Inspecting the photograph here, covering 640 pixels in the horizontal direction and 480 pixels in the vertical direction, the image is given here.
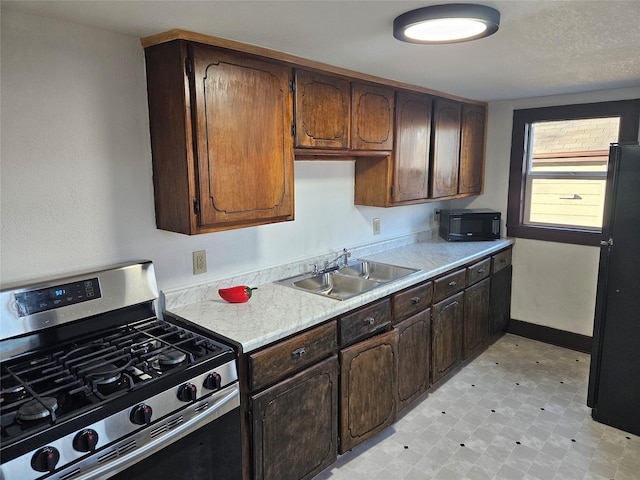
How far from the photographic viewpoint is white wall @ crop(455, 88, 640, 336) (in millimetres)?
3688

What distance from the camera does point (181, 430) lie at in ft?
5.16

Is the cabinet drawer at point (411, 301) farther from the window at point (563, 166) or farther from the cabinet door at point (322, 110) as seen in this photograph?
the window at point (563, 166)

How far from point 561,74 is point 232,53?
2.05 m

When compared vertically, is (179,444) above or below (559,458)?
above

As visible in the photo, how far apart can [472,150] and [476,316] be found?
1440 mm

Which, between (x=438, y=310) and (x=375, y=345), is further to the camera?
(x=438, y=310)

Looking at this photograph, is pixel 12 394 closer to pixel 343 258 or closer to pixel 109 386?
pixel 109 386

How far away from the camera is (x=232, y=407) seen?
69.4 inches

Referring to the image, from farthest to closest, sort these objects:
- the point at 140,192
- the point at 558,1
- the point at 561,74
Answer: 1. the point at 561,74
2. the point at 140,192
3. the point at 558,1

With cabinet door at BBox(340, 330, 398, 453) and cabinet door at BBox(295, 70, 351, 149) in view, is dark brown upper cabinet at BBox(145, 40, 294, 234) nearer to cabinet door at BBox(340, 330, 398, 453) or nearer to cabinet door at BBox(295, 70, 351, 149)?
cabinet door at BBox(295, 70, 351, 149)

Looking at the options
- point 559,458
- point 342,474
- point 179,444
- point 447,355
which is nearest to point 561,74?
point 447,355

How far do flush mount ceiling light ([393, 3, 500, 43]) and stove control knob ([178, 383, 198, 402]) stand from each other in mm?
1541

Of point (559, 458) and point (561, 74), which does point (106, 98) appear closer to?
point (561, 74)

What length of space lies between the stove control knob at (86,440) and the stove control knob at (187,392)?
0.30 meters
